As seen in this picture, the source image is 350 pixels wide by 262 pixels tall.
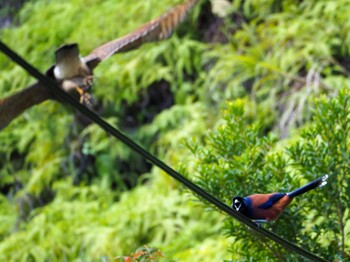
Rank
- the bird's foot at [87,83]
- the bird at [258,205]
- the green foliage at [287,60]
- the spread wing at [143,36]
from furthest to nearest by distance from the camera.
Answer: the green foliage at [287,60]
the spread wing at [143,36]
the bird's foot at [87,83]
the bird at [258,205]

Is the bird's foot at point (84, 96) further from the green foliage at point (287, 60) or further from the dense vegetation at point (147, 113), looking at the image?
the green foliage at point (287, 60)

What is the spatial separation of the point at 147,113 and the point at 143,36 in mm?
2279

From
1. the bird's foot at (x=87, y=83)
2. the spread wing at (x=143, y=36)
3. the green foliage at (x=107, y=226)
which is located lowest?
the bird's foot at (x=87, y=83)

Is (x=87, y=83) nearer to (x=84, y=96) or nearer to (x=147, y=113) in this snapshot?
(x=84, y=96)

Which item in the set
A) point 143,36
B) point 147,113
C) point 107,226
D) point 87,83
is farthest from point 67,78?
point 147,113

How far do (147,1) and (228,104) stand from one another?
2285 mm

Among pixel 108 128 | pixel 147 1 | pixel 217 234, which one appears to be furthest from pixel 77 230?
pixel 108 128

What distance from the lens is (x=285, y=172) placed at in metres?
1.56

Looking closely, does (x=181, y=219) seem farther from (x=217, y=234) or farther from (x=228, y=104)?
(x=228, y=104)

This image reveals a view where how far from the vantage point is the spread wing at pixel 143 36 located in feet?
5.11

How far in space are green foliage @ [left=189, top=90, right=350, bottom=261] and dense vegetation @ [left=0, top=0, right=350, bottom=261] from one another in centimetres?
53

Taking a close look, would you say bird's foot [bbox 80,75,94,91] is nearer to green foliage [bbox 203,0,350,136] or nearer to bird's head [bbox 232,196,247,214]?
bird's head [bbox 232,196,247,214]

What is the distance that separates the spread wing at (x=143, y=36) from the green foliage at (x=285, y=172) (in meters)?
0.23

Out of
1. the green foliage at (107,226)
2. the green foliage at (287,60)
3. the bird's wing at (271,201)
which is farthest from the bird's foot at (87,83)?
the green foliage at (287,60)
